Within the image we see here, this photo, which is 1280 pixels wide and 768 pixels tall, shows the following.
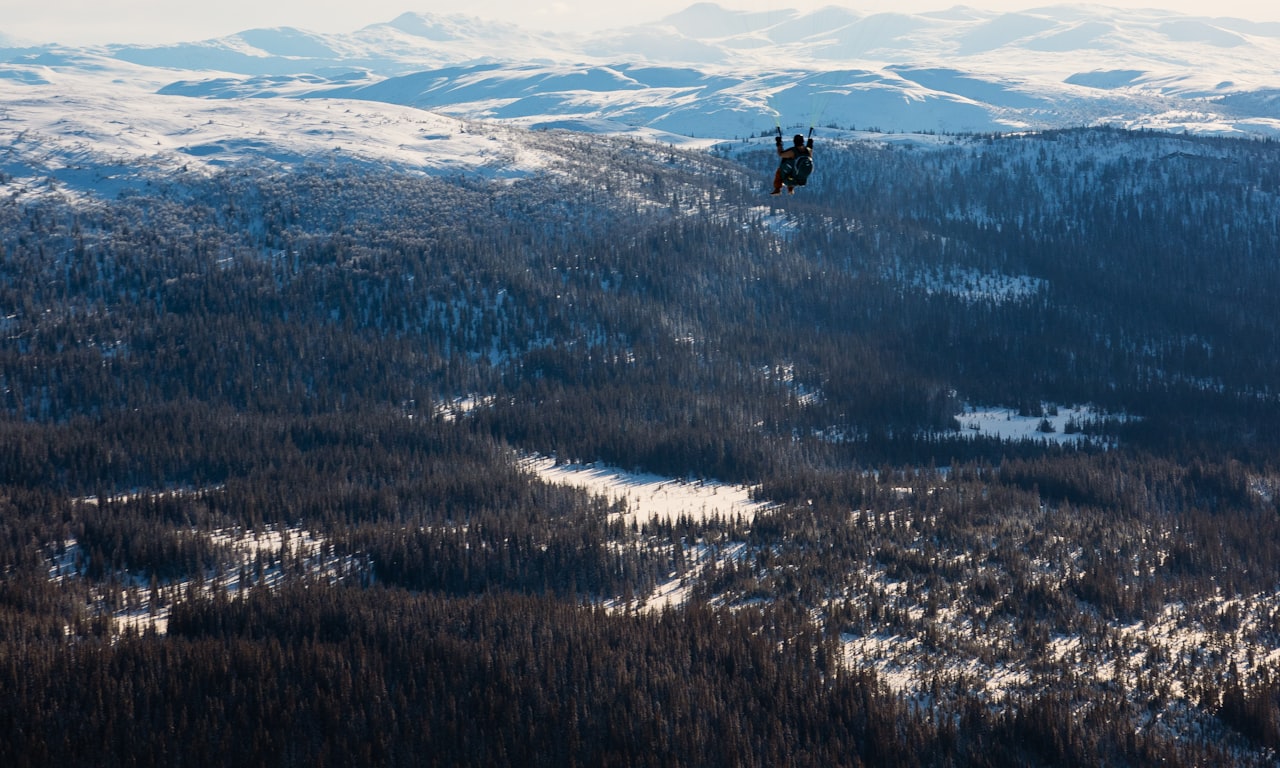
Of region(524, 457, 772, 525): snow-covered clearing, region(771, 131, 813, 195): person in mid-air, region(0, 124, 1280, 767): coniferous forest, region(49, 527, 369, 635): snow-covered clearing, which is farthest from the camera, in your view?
region(524, 457, 772, 525): snow-covered clearing

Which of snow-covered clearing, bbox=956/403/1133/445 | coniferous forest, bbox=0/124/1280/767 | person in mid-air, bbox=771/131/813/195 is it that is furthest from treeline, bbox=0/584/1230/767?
snow-covered clearing, bbox=956/403/1133/445

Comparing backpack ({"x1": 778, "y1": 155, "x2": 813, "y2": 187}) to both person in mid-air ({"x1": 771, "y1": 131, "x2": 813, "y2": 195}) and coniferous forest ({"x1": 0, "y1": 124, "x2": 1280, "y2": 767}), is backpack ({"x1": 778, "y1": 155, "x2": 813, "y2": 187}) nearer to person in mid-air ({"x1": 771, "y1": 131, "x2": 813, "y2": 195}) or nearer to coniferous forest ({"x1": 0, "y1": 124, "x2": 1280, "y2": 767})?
person in mid-air ({"x1": 771, "y1": 131, "x2": 813, "y2": 195})

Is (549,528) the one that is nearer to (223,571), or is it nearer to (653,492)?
(653,492)

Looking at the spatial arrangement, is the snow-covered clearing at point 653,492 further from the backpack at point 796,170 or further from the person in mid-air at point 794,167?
the backpack at point 796,170

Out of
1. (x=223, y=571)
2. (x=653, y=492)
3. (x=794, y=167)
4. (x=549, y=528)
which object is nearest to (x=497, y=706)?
(x=549, y=528)

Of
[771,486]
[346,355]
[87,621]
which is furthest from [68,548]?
[771,486]
